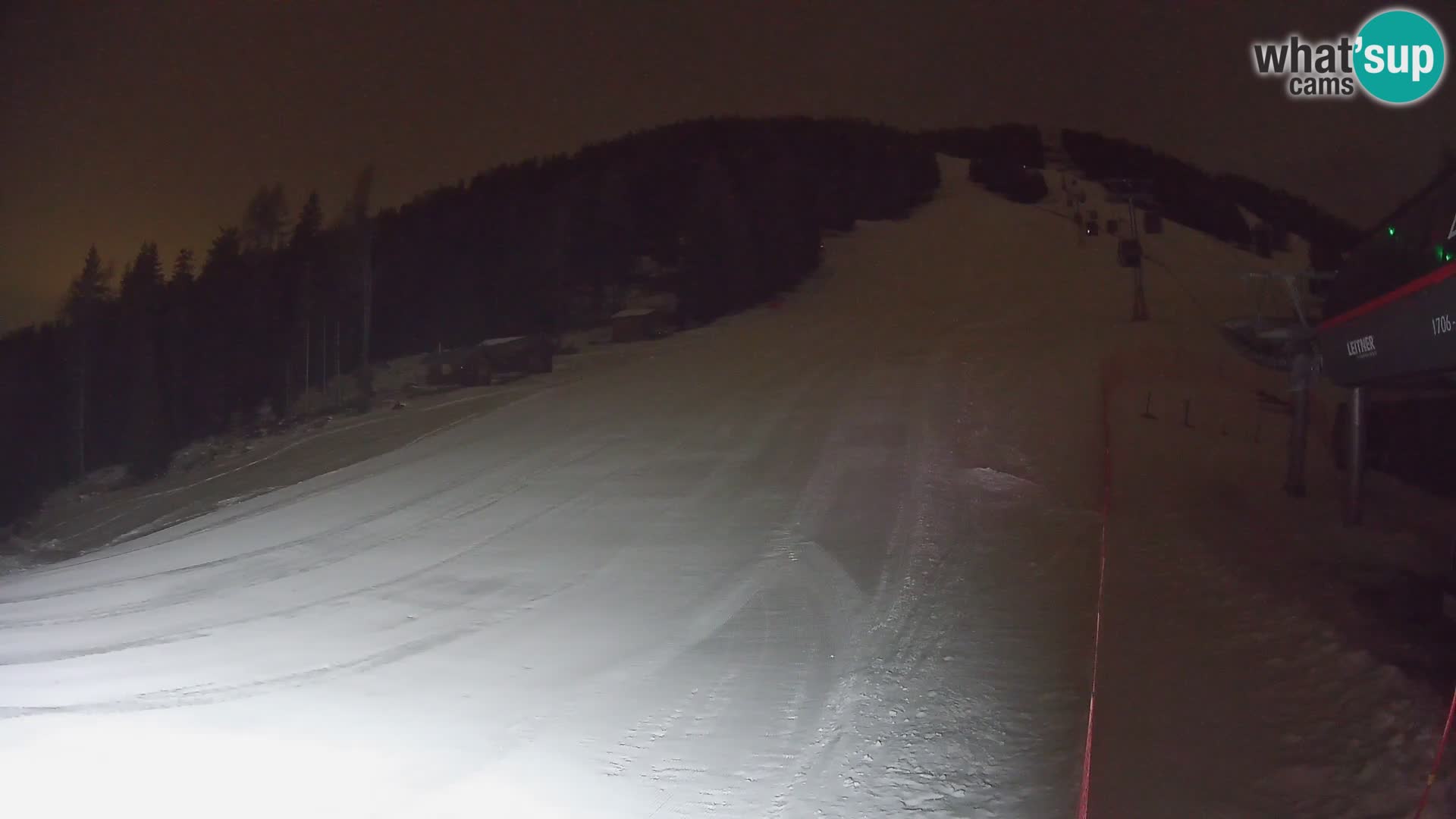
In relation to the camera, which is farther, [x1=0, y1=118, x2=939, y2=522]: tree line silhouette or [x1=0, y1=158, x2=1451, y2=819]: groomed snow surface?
[x1=0, y1=118, x2=939, y2=522]: tree line silhouette

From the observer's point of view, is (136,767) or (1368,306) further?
(1368,306)

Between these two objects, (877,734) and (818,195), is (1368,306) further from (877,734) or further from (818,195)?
(818,195)

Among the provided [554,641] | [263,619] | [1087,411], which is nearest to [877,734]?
[554,641]

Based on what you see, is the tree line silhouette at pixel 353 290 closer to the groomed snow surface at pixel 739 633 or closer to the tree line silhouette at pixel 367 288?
the tree line silhouette at pixel 367 288

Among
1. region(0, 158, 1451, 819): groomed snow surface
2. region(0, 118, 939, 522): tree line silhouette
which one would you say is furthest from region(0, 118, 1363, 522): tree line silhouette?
region(0, 158, 1451, 819): groomed snow surface

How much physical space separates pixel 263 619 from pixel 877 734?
602cm

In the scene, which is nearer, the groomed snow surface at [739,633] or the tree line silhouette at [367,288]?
the groomed snow surface at [739,633]

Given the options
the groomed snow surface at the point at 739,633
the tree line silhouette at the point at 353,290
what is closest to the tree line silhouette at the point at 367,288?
the tree line silhouette at the point at 353,290

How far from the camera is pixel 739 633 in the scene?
332 inches

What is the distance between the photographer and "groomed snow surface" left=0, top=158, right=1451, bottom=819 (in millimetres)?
5770

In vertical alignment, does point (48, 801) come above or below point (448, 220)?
below

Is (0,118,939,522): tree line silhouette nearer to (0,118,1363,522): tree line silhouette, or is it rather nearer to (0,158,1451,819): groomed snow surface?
(0,118,1363,522): tree line silhouette

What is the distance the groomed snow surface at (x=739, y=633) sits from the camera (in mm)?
5770

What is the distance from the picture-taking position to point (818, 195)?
49812 millimetres
